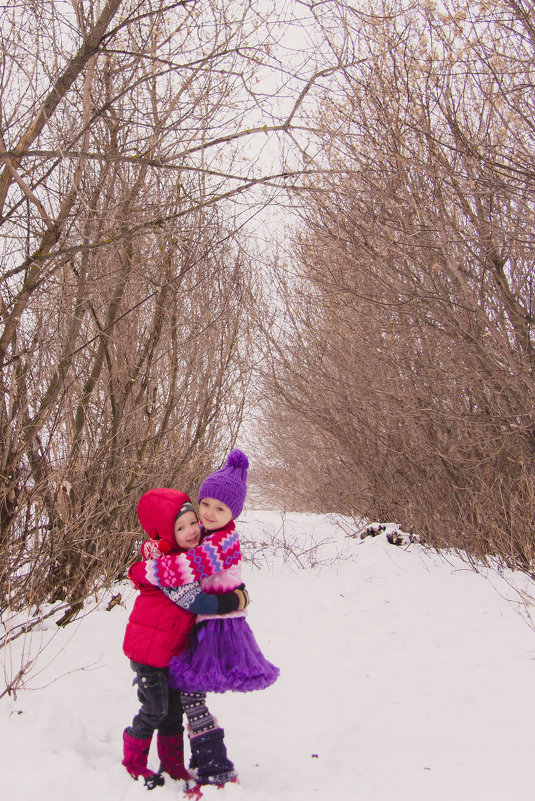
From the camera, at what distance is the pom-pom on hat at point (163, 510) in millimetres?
2531

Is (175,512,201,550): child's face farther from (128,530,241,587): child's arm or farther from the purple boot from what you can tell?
the purple boot

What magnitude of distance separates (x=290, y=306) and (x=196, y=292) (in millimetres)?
3090

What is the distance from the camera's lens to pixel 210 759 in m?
2.36

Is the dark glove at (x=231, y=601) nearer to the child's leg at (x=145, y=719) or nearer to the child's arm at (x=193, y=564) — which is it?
the child's arm at (x=193, y=564)

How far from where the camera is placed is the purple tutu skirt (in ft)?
7.70

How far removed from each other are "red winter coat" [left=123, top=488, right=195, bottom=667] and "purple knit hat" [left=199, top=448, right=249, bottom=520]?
0.44ft

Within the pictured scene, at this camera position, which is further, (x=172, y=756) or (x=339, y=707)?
(x=339, y=707)

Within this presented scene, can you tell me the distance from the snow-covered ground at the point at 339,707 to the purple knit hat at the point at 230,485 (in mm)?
1097

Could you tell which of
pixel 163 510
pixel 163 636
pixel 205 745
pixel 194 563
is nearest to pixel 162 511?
pixel 163 510

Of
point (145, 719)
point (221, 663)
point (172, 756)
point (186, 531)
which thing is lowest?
point (172, 756)

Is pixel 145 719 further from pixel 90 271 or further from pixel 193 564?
pixel 90 271

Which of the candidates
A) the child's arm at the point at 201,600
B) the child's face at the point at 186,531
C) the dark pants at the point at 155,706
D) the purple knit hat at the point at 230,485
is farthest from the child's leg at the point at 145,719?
the purple knit hat at the point at 230,485

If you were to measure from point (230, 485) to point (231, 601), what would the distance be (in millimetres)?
482

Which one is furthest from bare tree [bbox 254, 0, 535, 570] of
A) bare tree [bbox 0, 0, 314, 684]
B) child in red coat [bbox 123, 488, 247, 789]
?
child in red coat [bbox 123, 488, 247, 789]
